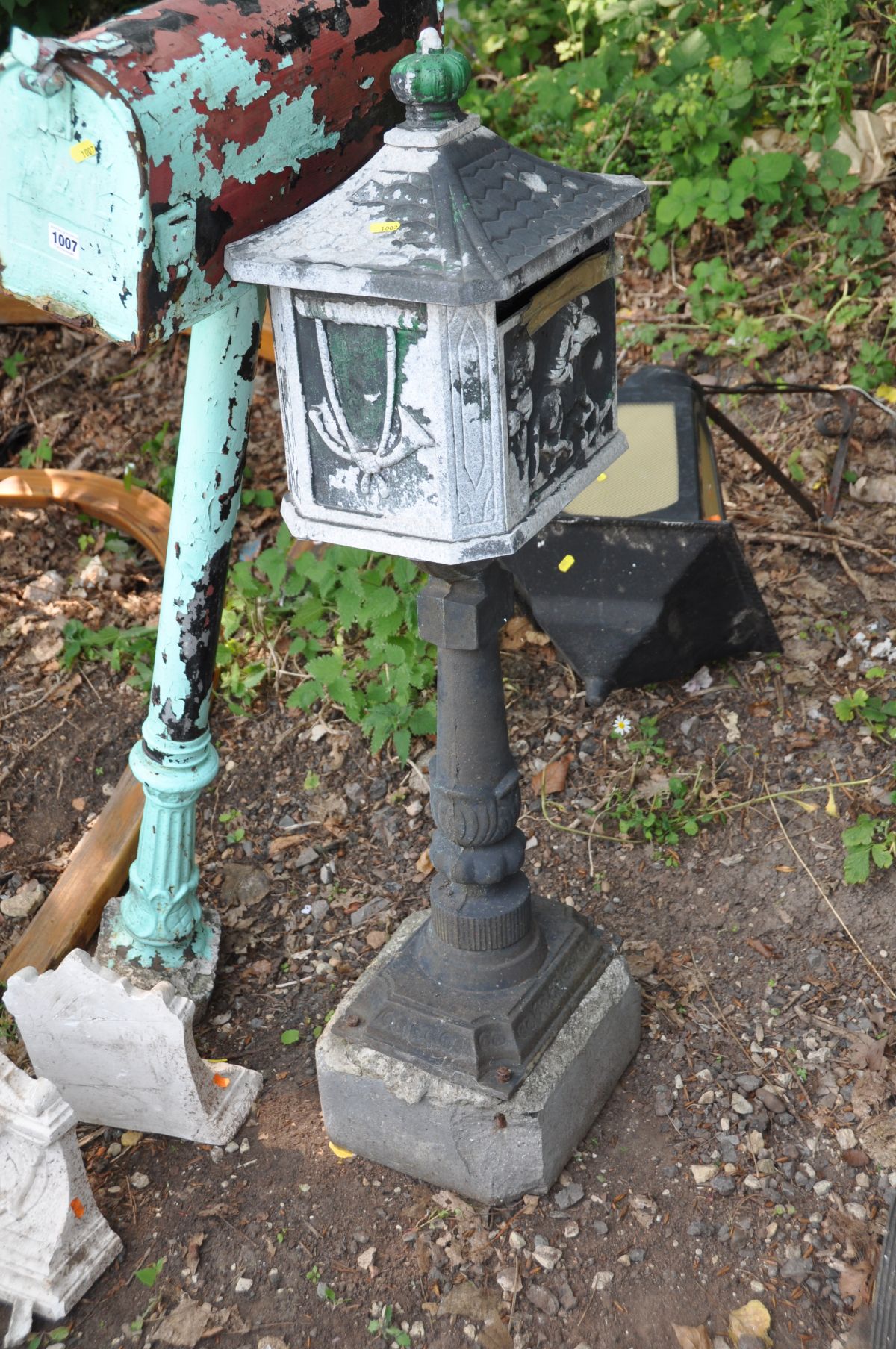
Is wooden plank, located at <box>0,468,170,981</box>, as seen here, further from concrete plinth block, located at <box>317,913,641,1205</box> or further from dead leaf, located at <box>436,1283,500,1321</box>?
dead leaf, located at <box>436,1283,500,1321</box>

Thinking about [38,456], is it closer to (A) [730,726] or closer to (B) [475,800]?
(A) [730,726]

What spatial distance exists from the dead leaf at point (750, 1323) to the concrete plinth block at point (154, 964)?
1.31 m

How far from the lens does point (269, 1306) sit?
231 cm

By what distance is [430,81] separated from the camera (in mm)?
1796

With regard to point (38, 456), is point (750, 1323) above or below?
below

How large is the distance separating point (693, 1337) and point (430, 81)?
2.12 meters

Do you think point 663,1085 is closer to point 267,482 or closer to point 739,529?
point 739,529

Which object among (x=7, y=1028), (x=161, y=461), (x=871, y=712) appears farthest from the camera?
(x=161, y=461)

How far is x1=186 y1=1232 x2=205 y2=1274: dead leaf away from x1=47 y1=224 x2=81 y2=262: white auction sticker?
1.81 meters

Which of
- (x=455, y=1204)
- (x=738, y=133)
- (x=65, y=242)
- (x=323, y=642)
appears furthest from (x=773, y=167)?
(x=455, y=1204)

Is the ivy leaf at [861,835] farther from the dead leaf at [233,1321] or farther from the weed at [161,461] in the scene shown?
the weed at [161,461]

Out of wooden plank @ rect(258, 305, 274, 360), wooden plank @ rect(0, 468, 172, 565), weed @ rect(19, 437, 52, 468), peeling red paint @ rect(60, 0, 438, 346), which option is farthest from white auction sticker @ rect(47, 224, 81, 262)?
weed @ rect(19, 437, 52, 468)

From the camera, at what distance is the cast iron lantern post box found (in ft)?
5.83

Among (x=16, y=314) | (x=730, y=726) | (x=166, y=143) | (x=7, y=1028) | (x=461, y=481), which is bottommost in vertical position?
(x=7, y=1028)
